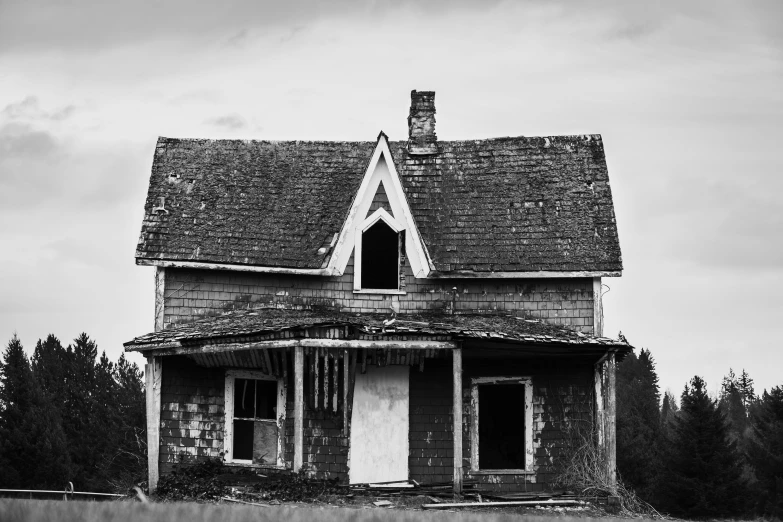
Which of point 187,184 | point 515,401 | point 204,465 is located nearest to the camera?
point 204,465

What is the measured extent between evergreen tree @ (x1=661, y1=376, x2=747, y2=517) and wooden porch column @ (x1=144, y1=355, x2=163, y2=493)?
2810 cm

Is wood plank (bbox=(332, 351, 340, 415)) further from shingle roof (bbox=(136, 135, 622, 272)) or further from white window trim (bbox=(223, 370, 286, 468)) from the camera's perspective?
shingle roof (bbox=(136, 135, 622, 272))

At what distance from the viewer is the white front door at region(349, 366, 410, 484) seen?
78.3 feet

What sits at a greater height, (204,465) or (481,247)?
(481,247)

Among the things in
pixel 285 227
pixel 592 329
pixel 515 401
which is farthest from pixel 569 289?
pixel 285 227

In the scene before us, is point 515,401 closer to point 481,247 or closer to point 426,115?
point 481,247

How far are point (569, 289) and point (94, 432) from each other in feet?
132

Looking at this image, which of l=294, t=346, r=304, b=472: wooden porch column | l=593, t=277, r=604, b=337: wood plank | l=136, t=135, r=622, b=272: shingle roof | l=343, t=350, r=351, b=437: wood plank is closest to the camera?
l=294, t=346, r=304, b=472: wooden porch column

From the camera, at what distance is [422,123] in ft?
91.1

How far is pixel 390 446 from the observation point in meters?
24.0

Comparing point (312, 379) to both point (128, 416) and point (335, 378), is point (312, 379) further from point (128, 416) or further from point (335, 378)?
point (128, 416)

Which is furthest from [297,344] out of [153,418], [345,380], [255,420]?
[153,418]

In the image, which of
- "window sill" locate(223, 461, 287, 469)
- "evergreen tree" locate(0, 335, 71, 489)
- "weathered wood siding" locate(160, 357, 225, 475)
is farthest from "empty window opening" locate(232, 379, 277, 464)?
"evergreen tree" locate(0, 335, 71, 489)

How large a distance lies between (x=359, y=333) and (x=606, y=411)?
5593mm
